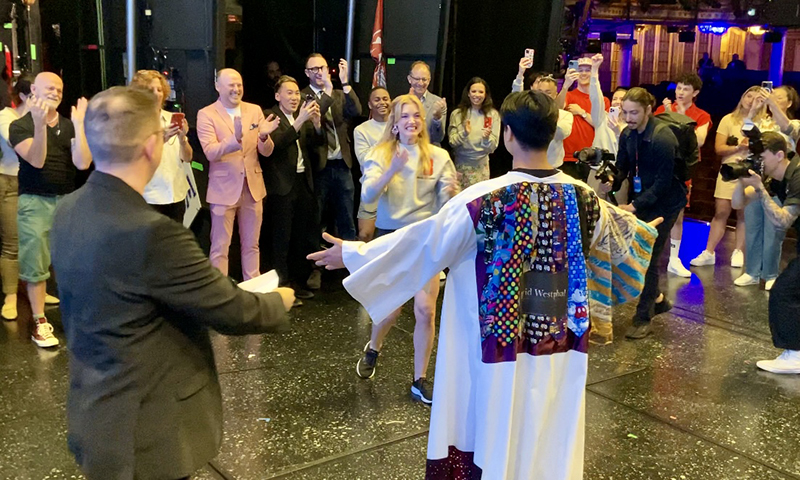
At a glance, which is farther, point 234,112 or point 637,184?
point 234,112

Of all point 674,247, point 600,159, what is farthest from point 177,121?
point 674,247

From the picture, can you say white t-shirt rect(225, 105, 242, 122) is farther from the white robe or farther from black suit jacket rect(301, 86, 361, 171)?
the white robe

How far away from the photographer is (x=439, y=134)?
6.77m

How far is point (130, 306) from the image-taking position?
1990 mm

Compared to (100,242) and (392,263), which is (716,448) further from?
(100,242)

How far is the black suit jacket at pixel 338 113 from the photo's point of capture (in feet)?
20.3

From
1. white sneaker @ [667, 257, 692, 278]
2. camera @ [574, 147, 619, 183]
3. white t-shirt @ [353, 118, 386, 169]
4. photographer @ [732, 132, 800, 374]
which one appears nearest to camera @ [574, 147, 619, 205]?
camera @ [574, 147, 619, 183]

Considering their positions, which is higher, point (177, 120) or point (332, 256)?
point (177, 120)

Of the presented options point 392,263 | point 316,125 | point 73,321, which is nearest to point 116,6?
point 316,125

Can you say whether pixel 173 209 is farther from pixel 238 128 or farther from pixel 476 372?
pixel 476 372

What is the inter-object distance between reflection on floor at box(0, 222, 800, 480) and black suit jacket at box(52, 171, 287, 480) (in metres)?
1.40

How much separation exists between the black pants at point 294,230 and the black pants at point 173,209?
0.80 meters

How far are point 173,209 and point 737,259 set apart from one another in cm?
520

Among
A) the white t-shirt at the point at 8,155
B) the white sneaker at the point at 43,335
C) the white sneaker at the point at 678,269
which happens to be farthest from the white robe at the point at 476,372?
the white sneaker at the point at 678,269
